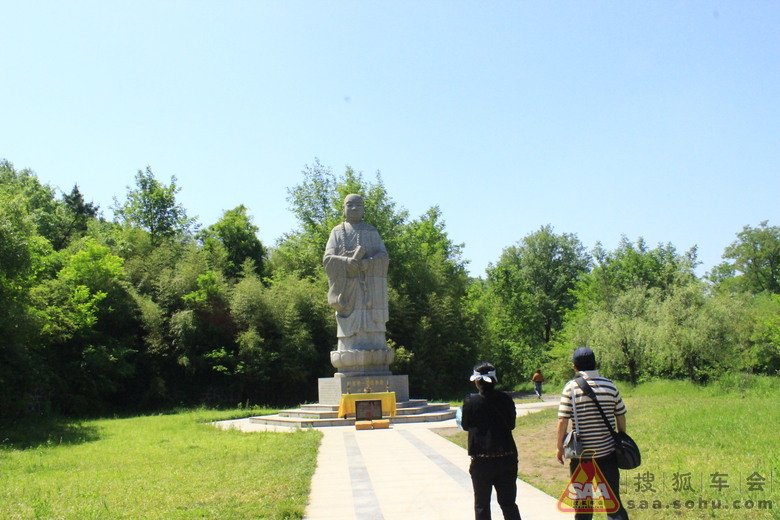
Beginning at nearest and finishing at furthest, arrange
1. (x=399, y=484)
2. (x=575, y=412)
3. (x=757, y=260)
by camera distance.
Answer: (x=575, y=412)
(x=399, y=484)
(x=757, y=260)

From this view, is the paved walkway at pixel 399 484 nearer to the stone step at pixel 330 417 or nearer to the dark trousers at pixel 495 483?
the dark trousers at pixel 495 483

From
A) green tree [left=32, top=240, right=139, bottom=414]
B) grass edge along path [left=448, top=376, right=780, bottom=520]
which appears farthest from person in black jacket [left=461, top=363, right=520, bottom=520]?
green tree [left=32, top=240, right=139, bottom=414]

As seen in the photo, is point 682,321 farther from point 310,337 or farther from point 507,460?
point 507,460

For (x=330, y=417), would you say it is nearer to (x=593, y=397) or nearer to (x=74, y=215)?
(x=593, y=397)

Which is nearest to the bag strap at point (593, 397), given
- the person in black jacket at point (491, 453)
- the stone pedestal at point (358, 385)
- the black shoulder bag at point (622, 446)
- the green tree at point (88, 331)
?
the black shoulder bag at point (622, 446)

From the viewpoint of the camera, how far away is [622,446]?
4.31 metres

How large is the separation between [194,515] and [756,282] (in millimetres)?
45775

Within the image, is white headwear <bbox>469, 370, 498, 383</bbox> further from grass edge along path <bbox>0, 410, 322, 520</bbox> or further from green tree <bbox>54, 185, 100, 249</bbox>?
green tree <bbox>54, 185, 100, 249</bbox>

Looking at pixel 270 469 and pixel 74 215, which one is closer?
pixel 270 469

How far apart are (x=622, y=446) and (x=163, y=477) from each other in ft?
19.4

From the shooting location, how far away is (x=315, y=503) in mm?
6273

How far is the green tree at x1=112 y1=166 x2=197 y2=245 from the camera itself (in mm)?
35344

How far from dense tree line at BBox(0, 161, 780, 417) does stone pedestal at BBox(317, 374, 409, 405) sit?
22.7ft

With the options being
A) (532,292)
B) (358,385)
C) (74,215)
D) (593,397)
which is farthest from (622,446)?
(532,292)
